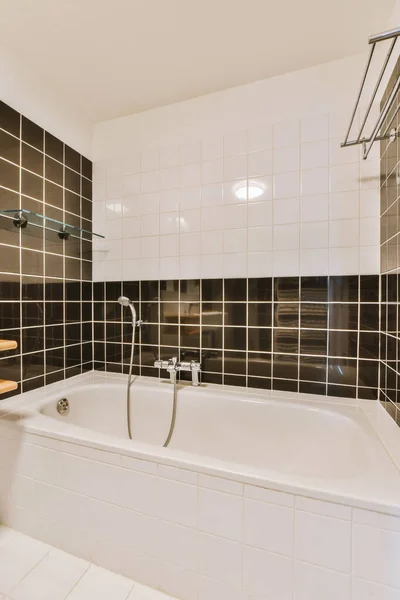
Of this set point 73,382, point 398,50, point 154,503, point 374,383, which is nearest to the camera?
point 154,503

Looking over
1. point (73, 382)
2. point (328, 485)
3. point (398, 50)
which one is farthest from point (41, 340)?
point (398, 50)

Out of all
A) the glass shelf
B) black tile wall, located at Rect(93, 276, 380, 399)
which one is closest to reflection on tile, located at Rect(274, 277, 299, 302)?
black tile wall, located at Rect(93, 276, 380, 399)

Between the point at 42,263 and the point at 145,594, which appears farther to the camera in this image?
the point at 42,263

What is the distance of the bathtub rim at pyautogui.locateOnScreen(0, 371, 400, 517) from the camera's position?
801mm

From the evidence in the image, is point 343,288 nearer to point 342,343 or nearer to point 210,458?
point 342,343

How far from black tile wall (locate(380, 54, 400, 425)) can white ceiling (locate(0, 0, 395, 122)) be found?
1.30 feet

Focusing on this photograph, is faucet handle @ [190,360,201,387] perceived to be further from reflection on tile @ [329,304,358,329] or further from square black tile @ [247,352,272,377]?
reflection on tile @ [329,304,358,329]

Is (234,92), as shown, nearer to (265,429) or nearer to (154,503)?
(265,429)

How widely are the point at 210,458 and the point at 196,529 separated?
0.22 metres

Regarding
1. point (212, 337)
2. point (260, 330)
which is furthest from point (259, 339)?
A: point (212, 337)

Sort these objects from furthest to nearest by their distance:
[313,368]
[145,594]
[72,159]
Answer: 1. [72,159]
2. [313,368]
3. [145,594]

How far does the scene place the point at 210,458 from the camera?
3.15ft

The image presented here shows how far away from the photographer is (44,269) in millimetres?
1725

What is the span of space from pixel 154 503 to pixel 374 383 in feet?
4.03
